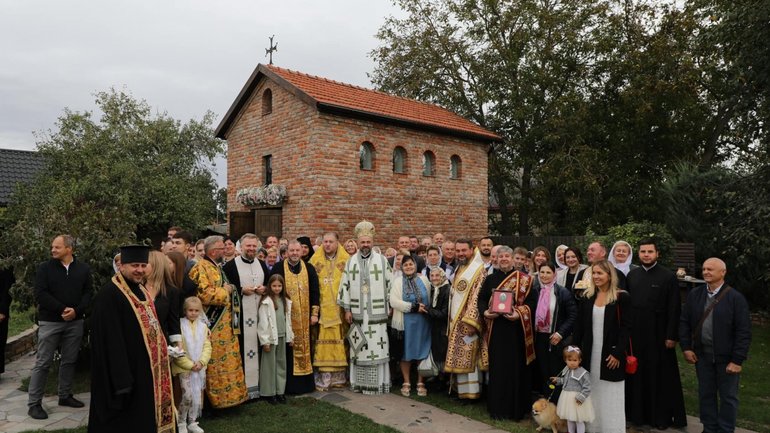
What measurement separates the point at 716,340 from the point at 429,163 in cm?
1145

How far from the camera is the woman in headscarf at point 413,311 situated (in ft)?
21.5

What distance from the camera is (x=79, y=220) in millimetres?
7230

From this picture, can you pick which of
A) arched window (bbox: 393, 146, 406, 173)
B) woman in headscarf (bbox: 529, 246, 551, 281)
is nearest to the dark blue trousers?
woman in headscarf (bbox: 529, 246, 551, 281)

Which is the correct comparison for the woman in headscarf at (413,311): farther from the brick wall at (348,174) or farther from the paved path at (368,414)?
the brick wall at (348,174)

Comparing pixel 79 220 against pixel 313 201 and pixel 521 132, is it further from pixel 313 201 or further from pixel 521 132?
pixel 521 132

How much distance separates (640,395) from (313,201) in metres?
8.95

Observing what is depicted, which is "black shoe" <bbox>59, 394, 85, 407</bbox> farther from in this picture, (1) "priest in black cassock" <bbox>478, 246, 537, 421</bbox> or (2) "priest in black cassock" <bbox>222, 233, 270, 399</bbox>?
(1) "priest in black cassock" <bbox>478, 246, 537, 421</bbox>

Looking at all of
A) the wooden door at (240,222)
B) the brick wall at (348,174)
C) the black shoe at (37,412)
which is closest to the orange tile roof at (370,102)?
the brick wall at (348,174)

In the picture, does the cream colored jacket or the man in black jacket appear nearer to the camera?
the man in black jacket

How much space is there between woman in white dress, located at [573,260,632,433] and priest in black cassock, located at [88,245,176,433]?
393cm

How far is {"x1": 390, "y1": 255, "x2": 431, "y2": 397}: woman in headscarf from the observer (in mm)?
6551

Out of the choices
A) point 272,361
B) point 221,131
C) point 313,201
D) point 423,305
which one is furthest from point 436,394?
point 221,131

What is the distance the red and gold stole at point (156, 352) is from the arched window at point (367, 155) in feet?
32.9

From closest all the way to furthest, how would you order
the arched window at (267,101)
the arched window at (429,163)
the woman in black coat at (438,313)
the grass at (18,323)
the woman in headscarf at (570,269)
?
1. the woman in headscarf at (570,269)
2. the woman in black coat at (438,313)
3. the grass at (18,323)
4. the arched window at (267,101)
5. the arched window at (429,163)
